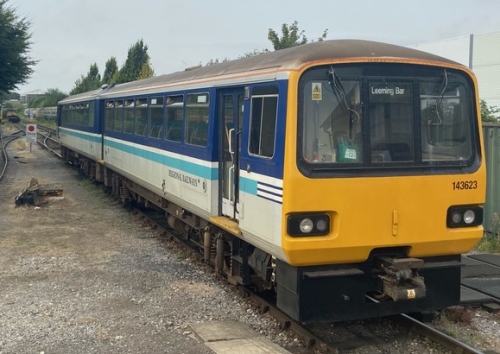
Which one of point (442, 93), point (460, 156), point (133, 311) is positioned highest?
point (442, 93)

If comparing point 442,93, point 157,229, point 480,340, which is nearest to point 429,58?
point 442,93

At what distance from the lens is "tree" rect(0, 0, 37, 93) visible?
26.4 m

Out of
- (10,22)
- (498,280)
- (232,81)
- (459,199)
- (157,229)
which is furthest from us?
(10,22)

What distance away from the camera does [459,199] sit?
600 cm

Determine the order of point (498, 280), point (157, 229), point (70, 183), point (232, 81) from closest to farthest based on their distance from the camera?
point (232, 81), point (498, 280), point (157, 229), point (70, 183)

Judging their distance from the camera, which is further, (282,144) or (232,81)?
(232,81)

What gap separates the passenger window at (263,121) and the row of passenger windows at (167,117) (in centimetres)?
155

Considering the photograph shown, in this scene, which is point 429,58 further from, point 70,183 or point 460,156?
point 70,183

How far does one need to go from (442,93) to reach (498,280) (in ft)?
10.7

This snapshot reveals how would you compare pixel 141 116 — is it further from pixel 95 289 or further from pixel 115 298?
pixel 115 298

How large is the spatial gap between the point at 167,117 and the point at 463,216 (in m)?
5.06

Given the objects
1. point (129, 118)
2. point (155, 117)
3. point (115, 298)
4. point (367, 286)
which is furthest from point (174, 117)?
point (367, 286)

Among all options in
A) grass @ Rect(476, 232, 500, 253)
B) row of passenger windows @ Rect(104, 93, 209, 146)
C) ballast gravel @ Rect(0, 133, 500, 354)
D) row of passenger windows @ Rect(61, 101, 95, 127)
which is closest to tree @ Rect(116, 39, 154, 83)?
row of passenger windows @ Rect(61, 101, 95, 127)

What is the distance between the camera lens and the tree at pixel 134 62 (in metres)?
49.1
